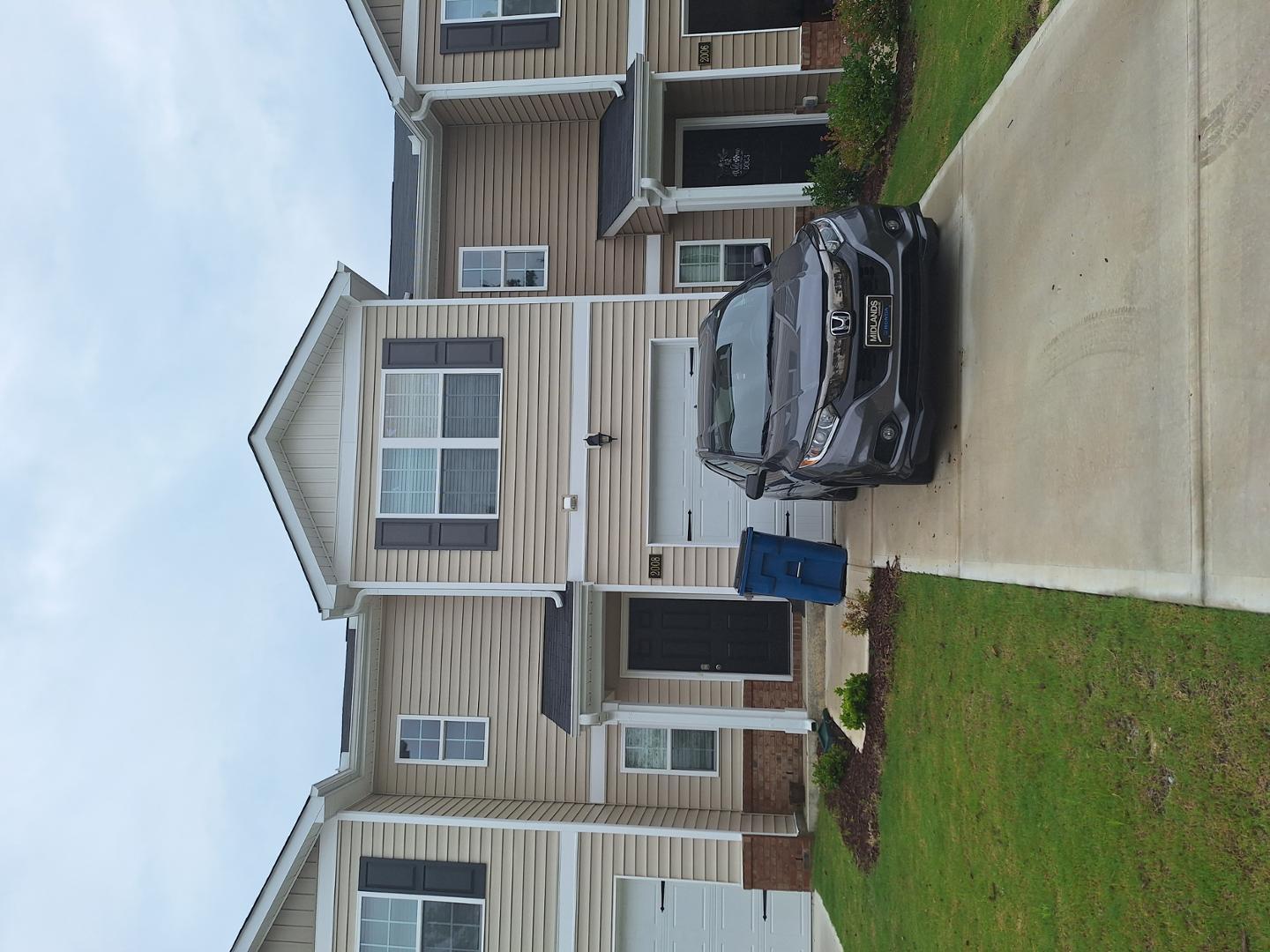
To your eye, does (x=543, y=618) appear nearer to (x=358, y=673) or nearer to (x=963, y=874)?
(x=358, y=673)

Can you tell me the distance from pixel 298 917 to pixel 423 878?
2025 mm

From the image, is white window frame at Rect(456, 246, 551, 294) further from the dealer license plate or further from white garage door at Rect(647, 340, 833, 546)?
the dealer license plate

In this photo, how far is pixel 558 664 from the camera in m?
12.1

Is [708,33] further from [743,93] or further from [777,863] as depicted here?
[777,863]

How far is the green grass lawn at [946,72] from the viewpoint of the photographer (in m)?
7.12

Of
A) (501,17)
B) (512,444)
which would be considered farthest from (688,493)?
(501,17)

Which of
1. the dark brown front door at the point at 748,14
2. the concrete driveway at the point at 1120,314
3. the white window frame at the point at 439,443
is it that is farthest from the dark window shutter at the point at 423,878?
the dark brown front door at the point at 748,14

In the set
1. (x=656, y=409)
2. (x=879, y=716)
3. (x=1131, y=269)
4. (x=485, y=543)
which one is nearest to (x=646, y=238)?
(x=656, y=409)

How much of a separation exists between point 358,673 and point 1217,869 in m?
11.6

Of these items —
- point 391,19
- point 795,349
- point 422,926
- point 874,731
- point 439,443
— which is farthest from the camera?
point 391,19

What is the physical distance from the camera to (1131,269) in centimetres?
490

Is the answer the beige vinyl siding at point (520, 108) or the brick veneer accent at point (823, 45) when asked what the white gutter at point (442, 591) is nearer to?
the beige vinyl siding at point (520, 108)

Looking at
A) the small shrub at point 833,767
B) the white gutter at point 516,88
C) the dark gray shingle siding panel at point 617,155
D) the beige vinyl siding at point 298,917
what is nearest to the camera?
the small shrub at point 833,767

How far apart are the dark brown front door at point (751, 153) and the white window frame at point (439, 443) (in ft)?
17.3
